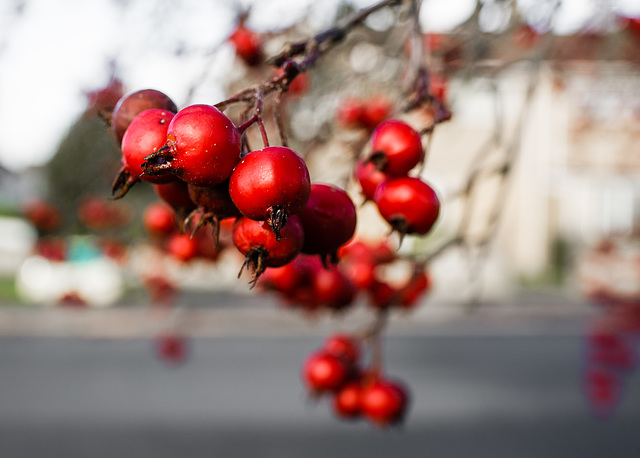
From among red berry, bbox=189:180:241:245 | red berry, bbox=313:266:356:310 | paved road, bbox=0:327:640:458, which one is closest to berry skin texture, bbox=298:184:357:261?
red berry, bbox=189:180:241:245

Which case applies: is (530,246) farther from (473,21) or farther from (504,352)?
(473,21)

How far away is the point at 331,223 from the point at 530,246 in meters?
17.1

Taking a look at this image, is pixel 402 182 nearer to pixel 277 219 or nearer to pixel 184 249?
pixel 277 219

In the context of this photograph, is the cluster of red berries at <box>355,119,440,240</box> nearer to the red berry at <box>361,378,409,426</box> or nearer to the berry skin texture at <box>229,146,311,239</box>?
the berry skin texture at <box>229,146,311,239</box>

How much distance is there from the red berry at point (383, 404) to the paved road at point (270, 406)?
4233mm

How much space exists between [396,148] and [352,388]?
91cm

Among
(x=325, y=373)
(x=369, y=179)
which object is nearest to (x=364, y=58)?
(x=325, y=373)

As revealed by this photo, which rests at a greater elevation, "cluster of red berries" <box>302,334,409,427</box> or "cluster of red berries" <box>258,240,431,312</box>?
"cluster of red berries" <box>258,240,431,312</box>

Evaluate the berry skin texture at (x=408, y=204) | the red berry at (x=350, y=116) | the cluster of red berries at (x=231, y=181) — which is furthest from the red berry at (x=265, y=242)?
the red berry at (x=350, y=116)

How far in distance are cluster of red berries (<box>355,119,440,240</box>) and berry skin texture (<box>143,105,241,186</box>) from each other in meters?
0.33

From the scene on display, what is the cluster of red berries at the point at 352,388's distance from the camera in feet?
5.05

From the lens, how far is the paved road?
562cm

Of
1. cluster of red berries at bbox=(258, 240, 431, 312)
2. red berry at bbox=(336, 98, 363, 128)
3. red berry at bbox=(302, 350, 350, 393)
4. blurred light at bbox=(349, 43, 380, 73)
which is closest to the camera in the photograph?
cluster of red berries at bbox=(258, 240, 431, 312)

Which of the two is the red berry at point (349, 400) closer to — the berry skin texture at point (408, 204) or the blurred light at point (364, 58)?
the berry skin texture at point (408, 204)
